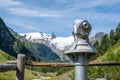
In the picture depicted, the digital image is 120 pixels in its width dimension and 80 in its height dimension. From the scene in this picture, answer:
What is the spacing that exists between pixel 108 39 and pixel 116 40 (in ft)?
22.8

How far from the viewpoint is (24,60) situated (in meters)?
7.48

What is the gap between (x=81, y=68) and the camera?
6246mm

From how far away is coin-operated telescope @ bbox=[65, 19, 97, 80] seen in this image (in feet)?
20.4

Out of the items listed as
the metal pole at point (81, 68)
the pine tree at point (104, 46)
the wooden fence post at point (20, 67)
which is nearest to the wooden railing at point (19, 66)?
the wooden fence post at point (20, 67)

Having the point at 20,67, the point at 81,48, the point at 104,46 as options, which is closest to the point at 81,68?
the point at 81,48

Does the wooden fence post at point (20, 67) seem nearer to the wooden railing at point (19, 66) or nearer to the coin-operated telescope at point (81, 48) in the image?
the wooden railing at point (19, 66)

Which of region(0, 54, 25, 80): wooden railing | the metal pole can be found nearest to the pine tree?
region(0, 54, 25, 80): wooden railing

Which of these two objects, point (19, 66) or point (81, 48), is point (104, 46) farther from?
point (81, 48)

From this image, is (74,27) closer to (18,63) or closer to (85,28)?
(85,28)

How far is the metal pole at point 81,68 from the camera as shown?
245 inches

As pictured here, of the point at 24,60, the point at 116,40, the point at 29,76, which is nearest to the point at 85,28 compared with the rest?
the point at 24,60

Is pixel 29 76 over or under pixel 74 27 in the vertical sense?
under

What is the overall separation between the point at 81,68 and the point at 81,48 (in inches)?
14.1

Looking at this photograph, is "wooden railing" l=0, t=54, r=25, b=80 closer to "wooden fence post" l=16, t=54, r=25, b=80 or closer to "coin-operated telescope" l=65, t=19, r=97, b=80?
"wooden fence post" l=16, t=54, r=25, b=80
